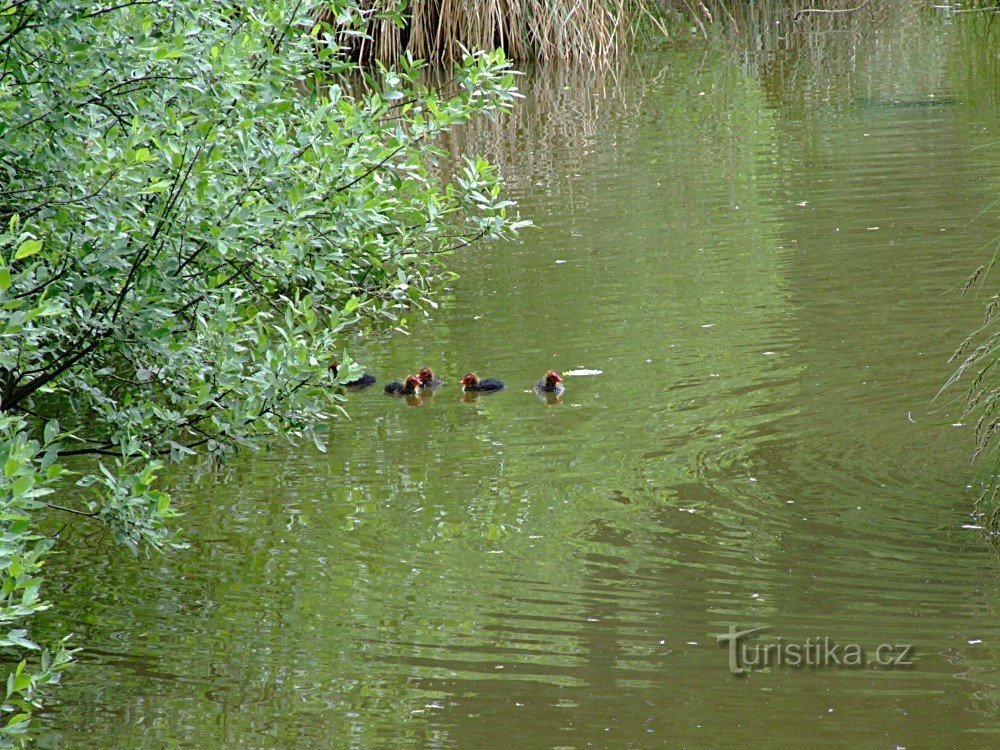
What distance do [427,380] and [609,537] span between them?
2.78 m

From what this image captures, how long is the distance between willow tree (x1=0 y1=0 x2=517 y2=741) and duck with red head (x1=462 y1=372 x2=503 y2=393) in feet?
6.99

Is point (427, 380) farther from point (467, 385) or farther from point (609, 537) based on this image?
point (609, 537)

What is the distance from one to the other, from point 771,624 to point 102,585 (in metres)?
2.86

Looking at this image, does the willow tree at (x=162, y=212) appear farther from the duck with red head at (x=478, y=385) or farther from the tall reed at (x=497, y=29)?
the tall reed at (x=497, y=29)

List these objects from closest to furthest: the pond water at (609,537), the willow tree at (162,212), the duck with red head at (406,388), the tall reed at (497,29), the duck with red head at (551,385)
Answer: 1. the pond water at (609,537)
2. the willow tree at (162,212)
3. the duck with red head at (551,385)
4. the duck with red head at (406,388)
5. the tall reed at (497,29)

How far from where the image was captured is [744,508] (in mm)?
6574

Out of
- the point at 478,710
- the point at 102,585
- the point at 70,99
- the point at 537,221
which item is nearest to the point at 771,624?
the point at 478,710

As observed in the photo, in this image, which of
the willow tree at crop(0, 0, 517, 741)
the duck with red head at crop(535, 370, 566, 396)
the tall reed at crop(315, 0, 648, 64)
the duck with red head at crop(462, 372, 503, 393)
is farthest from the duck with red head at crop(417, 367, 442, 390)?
the tall reed at crop(315, 0, 648, 64)

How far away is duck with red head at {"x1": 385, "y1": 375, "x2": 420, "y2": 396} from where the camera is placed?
8883 millimetres

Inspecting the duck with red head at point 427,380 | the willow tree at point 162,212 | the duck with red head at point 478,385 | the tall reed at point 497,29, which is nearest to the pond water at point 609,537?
the duck with red head at point 478,385

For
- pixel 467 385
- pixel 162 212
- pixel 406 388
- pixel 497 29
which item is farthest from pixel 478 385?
pixel 497 29

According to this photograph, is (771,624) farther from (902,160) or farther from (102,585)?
(902,160)

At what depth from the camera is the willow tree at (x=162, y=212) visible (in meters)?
5.25

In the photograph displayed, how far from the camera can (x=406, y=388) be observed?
8906mm
